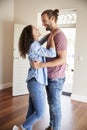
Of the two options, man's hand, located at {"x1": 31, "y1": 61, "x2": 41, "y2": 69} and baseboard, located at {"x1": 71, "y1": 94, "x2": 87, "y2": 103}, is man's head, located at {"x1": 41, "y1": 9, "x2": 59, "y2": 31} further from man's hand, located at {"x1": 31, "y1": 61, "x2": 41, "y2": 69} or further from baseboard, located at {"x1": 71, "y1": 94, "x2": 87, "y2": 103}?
baseboard, located at {"x1": 71, "y1": 94, "x2": 87, "y2": 103}

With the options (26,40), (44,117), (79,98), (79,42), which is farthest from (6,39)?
(26,40)

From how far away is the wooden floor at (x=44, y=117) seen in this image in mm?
2901

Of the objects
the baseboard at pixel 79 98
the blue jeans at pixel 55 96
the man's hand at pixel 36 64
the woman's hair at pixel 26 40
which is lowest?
the baseboard at pixel 79 98

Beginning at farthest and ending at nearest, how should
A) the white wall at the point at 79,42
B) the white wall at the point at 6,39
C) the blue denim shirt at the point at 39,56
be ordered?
1. the white wall at the point at 6,39
2. the white wall at the point at 79,42
3. the blue denim shirt at the point at 39,56

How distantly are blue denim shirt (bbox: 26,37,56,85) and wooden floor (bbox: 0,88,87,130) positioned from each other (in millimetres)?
1149

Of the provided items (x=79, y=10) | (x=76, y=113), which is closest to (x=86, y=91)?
(x=76, y=113)

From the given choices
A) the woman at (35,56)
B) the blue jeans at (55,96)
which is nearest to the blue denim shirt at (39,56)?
the woman at (35,56)

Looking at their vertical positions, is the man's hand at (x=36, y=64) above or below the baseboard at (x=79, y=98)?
above

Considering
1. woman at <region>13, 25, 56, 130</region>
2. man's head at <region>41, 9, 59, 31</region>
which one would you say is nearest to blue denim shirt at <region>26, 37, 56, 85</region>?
woman at <region>13, 25, 56, 130</region>

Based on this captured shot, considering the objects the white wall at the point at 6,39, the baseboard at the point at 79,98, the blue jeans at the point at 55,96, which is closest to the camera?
the blue jeans at the point at 55,96

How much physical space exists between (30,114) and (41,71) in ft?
1.95

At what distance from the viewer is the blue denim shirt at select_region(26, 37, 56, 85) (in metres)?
1.88

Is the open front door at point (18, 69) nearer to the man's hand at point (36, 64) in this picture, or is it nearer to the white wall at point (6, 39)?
the white wall at point (6, 39)

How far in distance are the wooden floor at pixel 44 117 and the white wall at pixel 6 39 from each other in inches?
27.3
